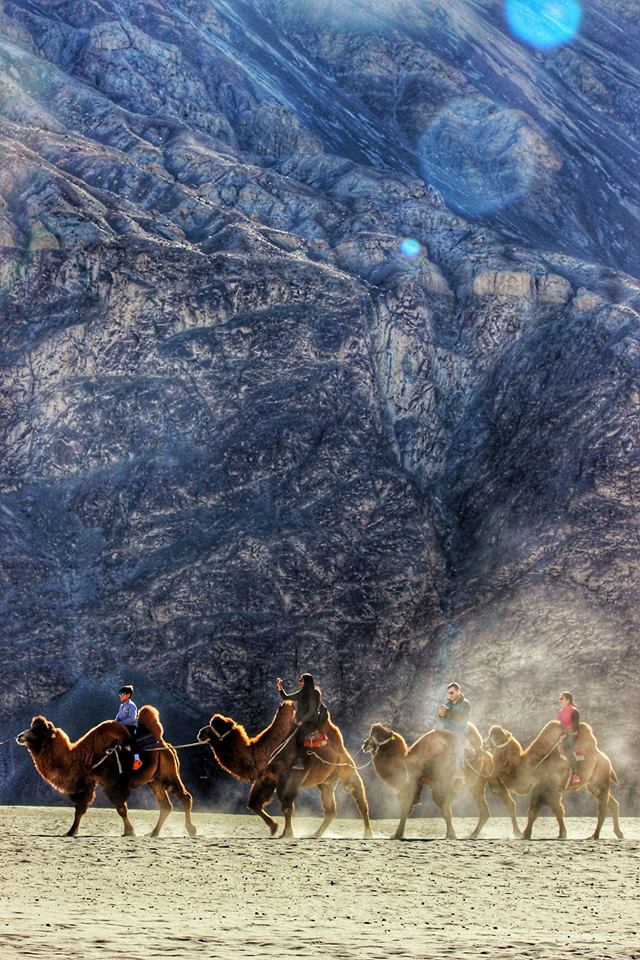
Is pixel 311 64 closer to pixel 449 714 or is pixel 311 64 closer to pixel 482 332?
pixel 482 332

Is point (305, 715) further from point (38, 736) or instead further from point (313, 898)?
point (313, 898)

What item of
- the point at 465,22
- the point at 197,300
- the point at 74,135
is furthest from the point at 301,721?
the point at 465,22

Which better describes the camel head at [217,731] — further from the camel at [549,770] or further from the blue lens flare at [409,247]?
the blue lens flare at [409,247]

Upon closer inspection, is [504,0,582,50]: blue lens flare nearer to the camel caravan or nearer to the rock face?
the rock face

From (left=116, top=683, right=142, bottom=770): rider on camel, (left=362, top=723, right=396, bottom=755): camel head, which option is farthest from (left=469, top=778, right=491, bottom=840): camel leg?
(left=116, top=683, right=142, bottom=770): rider on camel

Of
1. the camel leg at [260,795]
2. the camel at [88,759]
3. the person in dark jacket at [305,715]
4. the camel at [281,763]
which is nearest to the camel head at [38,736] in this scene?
the camel at [88,759]
